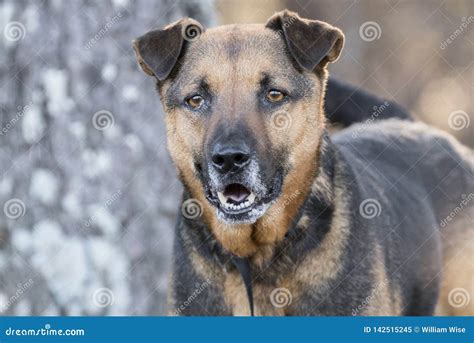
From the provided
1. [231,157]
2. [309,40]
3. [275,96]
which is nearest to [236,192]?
[231,157]

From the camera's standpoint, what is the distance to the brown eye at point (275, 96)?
4.68m

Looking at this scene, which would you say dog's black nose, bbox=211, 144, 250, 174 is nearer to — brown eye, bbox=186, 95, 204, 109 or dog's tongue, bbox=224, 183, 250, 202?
dog's tongue, bbox=224, 183, 250, 202

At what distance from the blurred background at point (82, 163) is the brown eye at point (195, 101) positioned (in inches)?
60.8

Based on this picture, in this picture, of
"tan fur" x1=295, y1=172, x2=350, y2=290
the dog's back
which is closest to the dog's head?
"tan fur" x1=295, y1=172, x2=350, y2=290

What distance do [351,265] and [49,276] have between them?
2768 millimetres

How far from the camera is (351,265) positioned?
15.5ft

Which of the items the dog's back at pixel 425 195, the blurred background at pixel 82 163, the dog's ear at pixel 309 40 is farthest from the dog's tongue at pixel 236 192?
the blurred background at pixel 82 163

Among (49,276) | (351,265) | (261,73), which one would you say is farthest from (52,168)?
(351,265)

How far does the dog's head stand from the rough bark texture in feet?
4.00

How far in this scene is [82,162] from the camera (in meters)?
6.26

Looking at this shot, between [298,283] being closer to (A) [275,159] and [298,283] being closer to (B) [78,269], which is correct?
(A) [275,159]

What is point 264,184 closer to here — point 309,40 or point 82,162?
point 309,40

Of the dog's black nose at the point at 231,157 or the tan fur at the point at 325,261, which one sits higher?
the dog's black nose at the point at 231,157

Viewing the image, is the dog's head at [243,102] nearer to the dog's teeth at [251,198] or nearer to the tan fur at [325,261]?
the dog's teeth at [251,198]
